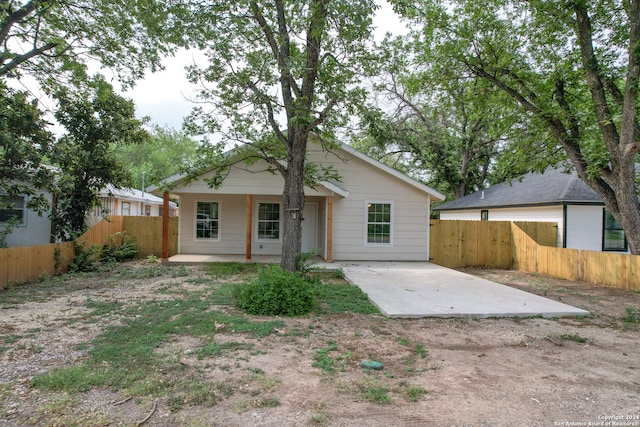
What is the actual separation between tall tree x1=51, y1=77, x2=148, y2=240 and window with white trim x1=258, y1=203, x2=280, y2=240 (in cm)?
469

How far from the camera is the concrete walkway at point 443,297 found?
651 centimetres

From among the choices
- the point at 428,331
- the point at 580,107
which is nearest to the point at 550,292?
the point at 428,331

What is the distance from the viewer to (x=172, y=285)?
877 cm

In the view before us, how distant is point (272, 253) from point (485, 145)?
17057mm

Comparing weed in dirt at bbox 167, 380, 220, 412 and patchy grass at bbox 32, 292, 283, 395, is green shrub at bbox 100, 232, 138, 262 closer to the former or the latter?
patchy grass at bbox 32, 292, 283, 395

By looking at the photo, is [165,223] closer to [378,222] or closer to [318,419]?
[378,222]

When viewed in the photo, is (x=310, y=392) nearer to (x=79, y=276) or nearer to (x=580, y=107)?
(x=79, y=276)

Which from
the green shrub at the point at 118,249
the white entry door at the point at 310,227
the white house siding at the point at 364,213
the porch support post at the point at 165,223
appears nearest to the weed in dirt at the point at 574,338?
the white house siding at the point at 364,213

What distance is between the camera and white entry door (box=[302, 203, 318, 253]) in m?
14.7

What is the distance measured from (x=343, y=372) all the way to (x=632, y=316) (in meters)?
5.89

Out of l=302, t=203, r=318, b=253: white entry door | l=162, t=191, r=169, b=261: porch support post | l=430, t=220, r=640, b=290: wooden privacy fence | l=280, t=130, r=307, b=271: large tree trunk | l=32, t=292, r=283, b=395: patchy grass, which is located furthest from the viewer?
l=302, t=203, r=318, b=253: white entry door

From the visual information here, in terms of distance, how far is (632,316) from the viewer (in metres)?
6.75

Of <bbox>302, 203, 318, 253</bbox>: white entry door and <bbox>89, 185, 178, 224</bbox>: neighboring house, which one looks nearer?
<bbox>302, 203, 318, 253</bbox>: white entry door

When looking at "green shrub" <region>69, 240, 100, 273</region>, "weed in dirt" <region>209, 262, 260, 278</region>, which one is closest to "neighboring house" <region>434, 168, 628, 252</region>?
"weed in dirt" <region>209, 262, 260, 278</region>
